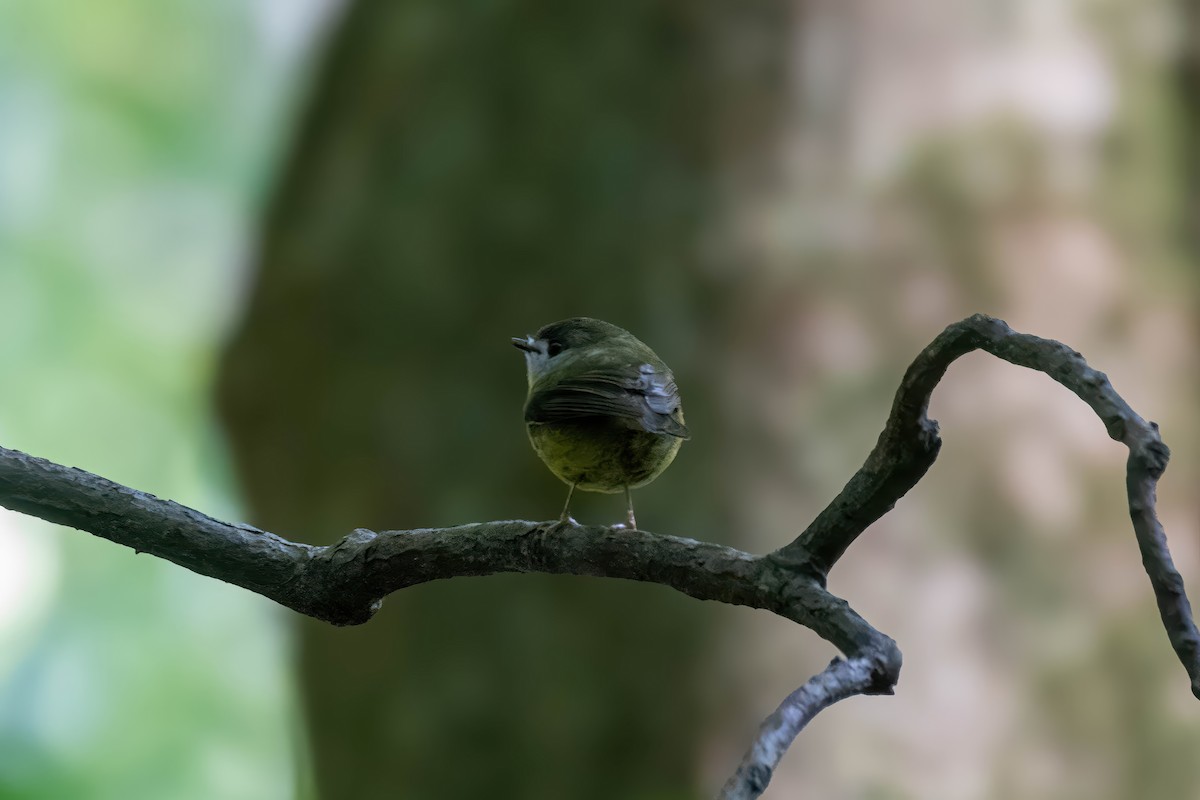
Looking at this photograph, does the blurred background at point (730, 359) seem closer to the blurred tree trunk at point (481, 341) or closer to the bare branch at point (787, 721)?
the blurred tree trunk at point (481, 341)

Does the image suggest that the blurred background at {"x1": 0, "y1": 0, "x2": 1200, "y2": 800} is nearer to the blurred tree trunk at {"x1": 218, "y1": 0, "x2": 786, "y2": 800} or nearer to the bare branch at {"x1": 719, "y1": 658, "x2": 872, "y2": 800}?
the blurred tree trunk at {"x1": 218, "y1": 0, "x2": 786, "y2": 800}

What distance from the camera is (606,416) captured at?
1.93m

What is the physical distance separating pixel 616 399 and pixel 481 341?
410cm

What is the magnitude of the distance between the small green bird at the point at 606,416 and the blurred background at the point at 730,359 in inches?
120

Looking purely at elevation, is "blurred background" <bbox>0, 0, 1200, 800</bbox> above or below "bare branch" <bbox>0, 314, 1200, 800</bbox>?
above

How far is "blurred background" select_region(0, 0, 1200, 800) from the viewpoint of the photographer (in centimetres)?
498

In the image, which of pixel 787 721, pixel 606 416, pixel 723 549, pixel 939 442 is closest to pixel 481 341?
pixel 606 416

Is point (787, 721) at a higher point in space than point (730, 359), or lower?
lower

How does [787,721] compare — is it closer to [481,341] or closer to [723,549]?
[723,549]

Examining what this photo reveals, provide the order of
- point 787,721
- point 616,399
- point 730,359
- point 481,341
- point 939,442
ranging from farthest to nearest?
point 481,341, point 730,359, point 616,399, point 939,442, point 787,721

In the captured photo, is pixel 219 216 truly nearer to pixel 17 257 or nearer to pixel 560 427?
pixel 17 257

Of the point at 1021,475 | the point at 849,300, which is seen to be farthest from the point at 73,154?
the point at 1021,475

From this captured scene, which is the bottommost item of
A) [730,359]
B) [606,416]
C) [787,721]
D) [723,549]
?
[787,721]

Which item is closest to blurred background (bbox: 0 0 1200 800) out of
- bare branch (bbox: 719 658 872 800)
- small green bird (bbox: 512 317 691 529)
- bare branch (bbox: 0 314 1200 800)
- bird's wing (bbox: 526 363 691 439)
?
small green bird (bbox: 512 317 691 529)
